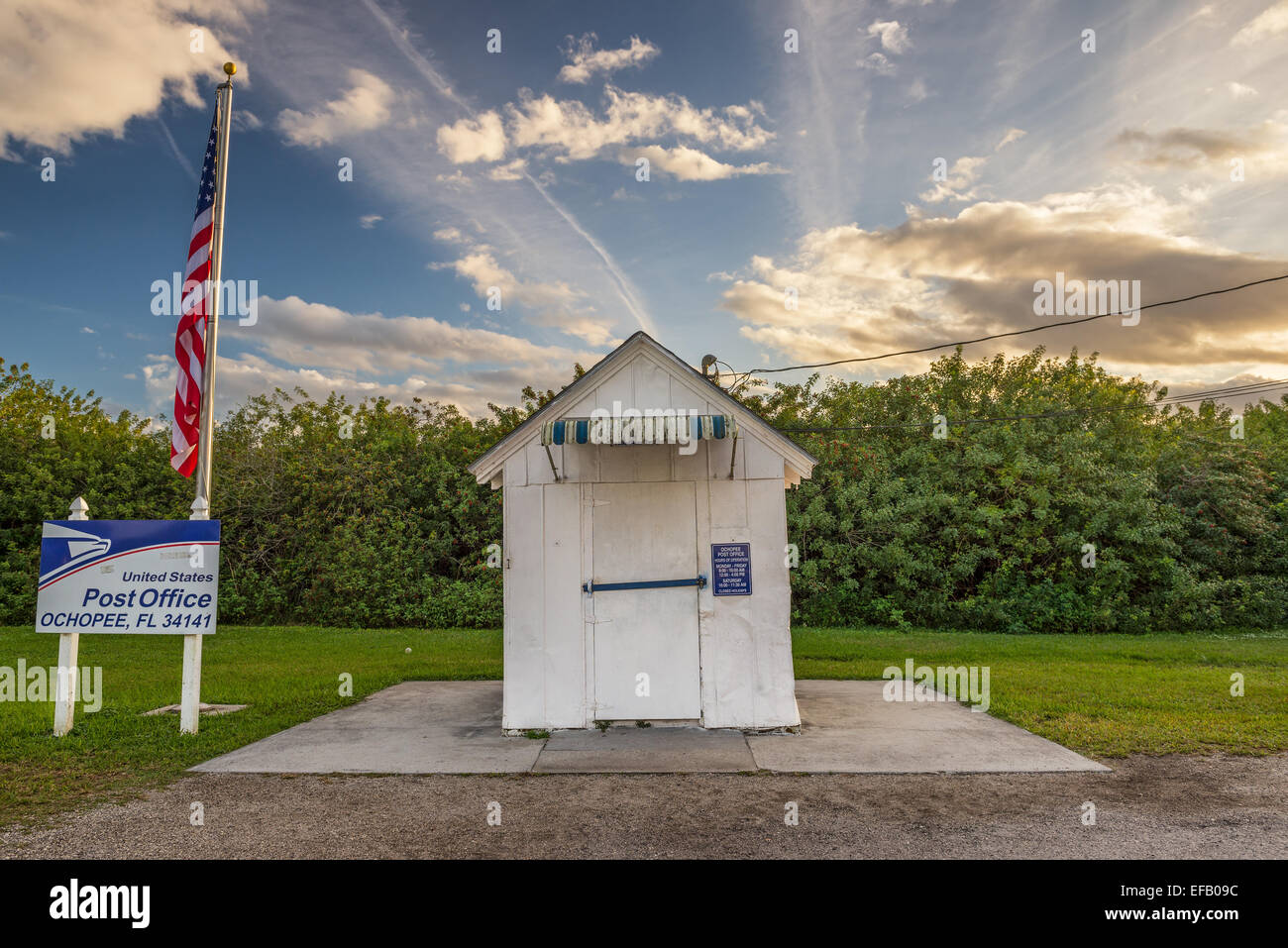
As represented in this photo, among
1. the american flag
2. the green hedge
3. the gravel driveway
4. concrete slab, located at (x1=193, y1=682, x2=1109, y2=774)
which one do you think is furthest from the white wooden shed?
the green hedge

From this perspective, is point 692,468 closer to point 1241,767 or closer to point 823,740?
point 823,740

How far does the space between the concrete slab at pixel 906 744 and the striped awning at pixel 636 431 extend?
2925 millimetres

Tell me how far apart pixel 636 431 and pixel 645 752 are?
291cm

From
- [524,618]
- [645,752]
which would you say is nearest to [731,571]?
[645,752]

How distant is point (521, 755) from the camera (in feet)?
22.5

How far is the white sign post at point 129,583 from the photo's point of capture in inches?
301

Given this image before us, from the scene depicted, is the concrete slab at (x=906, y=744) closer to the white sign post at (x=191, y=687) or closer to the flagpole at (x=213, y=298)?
the white sign post at (x=191, y=687)

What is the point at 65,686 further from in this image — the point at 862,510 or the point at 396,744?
the point at 862,510

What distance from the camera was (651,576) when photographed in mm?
7852

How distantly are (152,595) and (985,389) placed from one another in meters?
21.3
